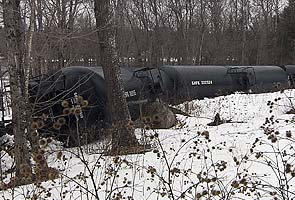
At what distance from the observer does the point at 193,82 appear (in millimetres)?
15648

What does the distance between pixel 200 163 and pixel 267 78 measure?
1286 centimetres

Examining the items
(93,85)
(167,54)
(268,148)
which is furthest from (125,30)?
(268,148)

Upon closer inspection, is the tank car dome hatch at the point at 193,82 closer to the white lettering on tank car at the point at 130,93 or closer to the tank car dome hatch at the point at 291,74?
the white lettering on tank car at the point at 130,93

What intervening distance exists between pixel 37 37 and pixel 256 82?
11.5m

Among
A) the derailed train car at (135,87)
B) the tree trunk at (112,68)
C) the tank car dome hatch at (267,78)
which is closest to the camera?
the tree trunk at (112,68)

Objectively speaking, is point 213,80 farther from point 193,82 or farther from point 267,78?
point 267,78

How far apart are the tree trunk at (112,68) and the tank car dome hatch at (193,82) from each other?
18.2 feet

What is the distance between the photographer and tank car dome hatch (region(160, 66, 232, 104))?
14797 mm

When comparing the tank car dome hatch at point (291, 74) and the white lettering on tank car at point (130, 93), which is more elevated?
the white lettering on tank car at point (130, 93)

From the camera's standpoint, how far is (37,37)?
8734 millimetres

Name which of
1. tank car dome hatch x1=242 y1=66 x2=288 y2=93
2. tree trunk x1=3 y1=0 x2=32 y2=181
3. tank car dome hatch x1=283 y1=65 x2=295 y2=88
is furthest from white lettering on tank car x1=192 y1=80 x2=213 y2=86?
tree trunk x1=3 y1=0 x2=32 y2=181

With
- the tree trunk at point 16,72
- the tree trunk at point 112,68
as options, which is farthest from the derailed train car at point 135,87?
the tree trunk at point 112,68

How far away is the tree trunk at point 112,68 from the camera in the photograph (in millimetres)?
8180

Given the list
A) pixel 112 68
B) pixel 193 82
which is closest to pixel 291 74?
pixel 193 82
